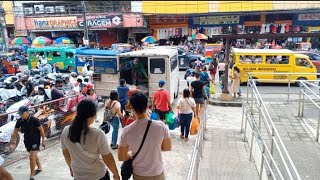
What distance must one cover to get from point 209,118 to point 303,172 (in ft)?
17.2

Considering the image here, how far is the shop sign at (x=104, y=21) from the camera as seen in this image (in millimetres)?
27344

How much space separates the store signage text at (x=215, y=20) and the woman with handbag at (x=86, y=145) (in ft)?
87.4

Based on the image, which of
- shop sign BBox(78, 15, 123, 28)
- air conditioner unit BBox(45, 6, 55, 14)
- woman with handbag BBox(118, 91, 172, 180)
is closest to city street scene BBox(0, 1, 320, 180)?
woman with handbag BBox(118, 91, 172, 180)

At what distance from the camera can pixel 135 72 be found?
11539mm

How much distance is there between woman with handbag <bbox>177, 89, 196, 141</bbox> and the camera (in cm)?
720

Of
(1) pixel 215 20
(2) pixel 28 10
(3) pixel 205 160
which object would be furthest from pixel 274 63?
(2) pixel 28 10

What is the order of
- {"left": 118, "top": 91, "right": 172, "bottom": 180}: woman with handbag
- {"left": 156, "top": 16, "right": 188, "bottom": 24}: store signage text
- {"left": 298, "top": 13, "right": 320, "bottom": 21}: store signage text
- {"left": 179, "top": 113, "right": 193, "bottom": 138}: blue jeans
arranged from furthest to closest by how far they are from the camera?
1. {"left": 156, "top": 16, "right": 188, "bottom": 24}: store signage text
2. {"left": 298, "top": 13, "right": 320, "bottom": 21}: store signage text
3. {"left": 179, "top": 113, "right": 193, "bottom": 138}: blue jeans
4. {"left": 118, "top": 91, "right": 172, "bottom": 180}: woman with handbag

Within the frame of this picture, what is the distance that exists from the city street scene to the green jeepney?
0.22 feet

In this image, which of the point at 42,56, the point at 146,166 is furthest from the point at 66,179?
the point at 42,56

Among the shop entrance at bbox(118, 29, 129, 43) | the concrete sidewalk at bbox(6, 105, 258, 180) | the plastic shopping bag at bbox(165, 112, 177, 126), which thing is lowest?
the concrete sidewalk at bbox(6, 105, 258, 180)

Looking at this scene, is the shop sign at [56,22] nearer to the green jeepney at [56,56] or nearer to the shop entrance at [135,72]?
the green jeepney at [56,56]

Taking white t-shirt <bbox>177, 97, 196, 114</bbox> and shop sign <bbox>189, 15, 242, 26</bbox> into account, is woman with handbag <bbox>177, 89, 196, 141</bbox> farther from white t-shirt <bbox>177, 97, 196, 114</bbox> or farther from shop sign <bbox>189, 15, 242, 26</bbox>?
shop sign <bbox>189, 15, 242, 26</bbox>

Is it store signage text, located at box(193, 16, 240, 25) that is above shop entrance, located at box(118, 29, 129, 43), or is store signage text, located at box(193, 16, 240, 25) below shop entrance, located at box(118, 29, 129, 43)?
above

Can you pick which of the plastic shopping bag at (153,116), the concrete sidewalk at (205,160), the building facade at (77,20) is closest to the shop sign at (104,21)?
the building facade at (77,20)
